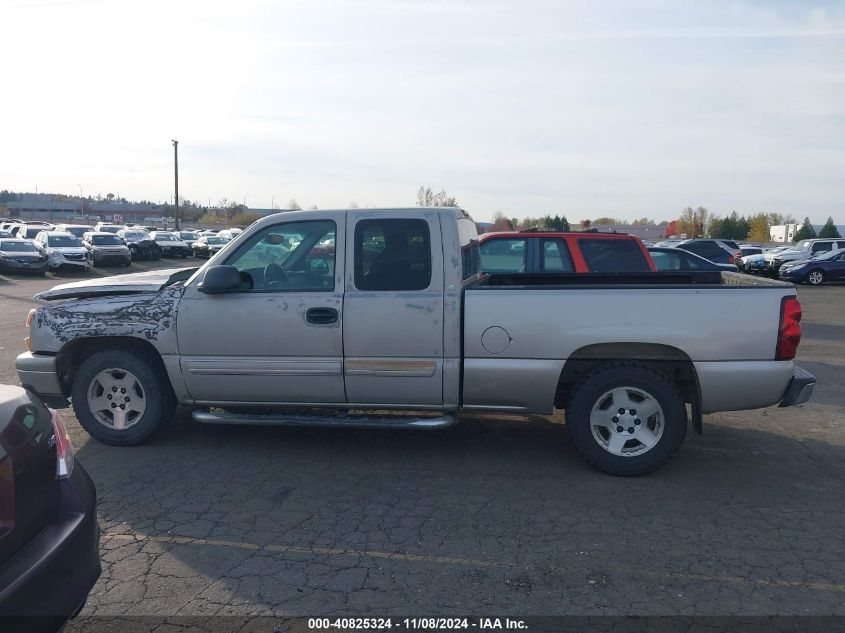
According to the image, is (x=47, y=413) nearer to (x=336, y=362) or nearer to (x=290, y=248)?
(x=336, y=362)

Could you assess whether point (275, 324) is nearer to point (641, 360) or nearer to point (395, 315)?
point (395, 315)

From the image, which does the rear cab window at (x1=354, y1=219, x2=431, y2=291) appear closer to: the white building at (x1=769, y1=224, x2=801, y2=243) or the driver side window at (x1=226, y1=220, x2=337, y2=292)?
the driver side window at (x1=226, y1=220, x2=337, y2=292)

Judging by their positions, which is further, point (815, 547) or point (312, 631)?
point (815, 547)

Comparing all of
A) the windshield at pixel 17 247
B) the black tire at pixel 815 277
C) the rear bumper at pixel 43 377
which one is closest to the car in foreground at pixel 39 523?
the rear bumper at pixel 43 377

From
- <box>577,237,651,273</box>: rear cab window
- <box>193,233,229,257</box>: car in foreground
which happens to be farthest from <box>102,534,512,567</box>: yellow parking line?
<box>193,233,229,257</box>: car in foreground

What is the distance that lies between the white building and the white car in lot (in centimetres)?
6469

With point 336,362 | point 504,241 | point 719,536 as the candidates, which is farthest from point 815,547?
point 504,241

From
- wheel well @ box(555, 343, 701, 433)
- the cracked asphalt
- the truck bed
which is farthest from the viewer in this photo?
the truck bed

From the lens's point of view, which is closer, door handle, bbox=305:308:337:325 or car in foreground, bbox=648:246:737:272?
door handle, bbox=305:308:337:325

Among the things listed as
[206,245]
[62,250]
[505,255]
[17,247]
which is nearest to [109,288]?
[505,255]

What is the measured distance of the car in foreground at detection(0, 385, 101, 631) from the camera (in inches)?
101

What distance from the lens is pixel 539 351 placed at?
515 cm

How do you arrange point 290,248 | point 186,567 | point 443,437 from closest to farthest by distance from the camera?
point 186,567 < point 290,248 < point 443,437

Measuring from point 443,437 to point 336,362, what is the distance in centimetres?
140
